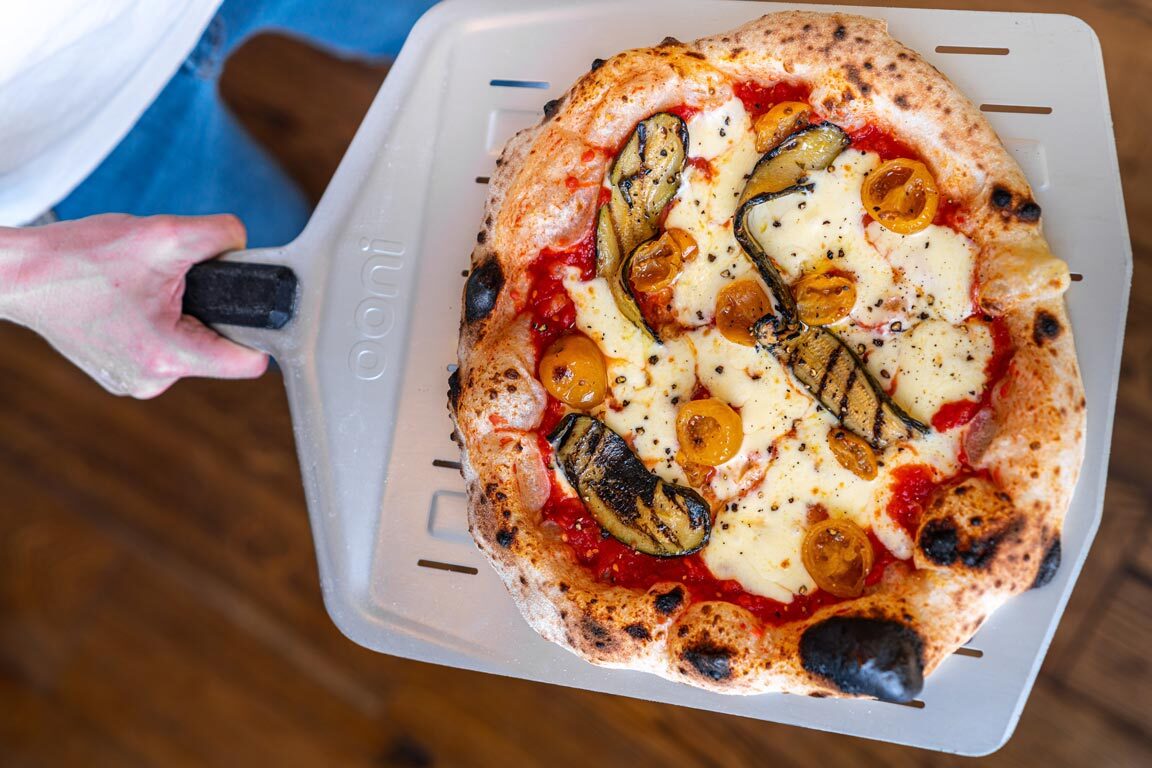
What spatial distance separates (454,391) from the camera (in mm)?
2105

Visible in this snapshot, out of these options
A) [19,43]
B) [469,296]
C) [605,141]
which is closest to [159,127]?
[19,43]

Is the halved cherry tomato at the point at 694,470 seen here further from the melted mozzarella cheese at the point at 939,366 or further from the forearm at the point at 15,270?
the forearm at the point at 15,270

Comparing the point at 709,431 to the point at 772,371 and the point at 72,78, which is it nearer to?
the point at 772,371

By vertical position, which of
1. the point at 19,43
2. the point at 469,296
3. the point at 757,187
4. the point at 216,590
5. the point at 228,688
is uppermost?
the point at 19,43

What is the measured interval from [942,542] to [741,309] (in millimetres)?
635

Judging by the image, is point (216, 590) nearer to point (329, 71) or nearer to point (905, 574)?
point (329, 71)

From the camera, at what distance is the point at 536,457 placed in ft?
6.67

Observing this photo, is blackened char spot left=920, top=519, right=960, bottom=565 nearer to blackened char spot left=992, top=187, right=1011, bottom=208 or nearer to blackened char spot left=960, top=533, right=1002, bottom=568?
blackened char spot left=960, top=533, right=1002, bottom=568

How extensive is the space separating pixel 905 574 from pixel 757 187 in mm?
886

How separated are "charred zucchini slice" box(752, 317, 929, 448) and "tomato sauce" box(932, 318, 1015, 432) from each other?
0.21 ft

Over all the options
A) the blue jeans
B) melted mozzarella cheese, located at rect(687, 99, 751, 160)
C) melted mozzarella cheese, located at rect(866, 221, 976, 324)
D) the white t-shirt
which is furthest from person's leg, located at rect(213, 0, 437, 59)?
melted mozzarella cheese, located at rect(866, 221, 976, 324)

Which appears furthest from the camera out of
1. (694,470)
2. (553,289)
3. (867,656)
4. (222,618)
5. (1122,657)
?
(222,618)

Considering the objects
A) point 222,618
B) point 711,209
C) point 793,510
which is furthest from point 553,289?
point 222,618

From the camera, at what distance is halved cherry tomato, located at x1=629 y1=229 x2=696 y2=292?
1.93 m
